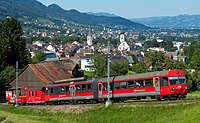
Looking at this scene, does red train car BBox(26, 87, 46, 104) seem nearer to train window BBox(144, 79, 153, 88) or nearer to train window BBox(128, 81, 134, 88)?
train window BBox(128, 81, 134, 88)

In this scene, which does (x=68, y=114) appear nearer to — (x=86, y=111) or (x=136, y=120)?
(x=86, y=111)

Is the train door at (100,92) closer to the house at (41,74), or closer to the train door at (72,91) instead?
the train door at (72,91)

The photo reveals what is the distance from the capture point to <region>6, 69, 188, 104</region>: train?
1576 inches

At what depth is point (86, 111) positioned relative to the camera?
41000mm

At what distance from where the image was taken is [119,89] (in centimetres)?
4372

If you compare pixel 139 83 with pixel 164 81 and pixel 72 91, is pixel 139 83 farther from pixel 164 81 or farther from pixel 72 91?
pixel 72 91

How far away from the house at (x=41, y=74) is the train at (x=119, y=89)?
43.9 feet

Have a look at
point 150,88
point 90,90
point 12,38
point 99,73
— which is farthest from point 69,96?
point 99,73

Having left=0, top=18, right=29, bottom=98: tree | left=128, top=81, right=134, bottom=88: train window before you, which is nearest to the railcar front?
left=128, top=81, right=134, bottom=88: train window

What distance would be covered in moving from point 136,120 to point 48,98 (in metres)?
19.6

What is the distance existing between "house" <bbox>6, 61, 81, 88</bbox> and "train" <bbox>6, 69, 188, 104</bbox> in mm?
13391

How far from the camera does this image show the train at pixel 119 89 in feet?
131

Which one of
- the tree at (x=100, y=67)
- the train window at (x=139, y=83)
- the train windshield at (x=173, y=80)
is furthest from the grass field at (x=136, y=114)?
the tree at (x=100, y=67)

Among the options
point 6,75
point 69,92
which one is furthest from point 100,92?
point 6,75
